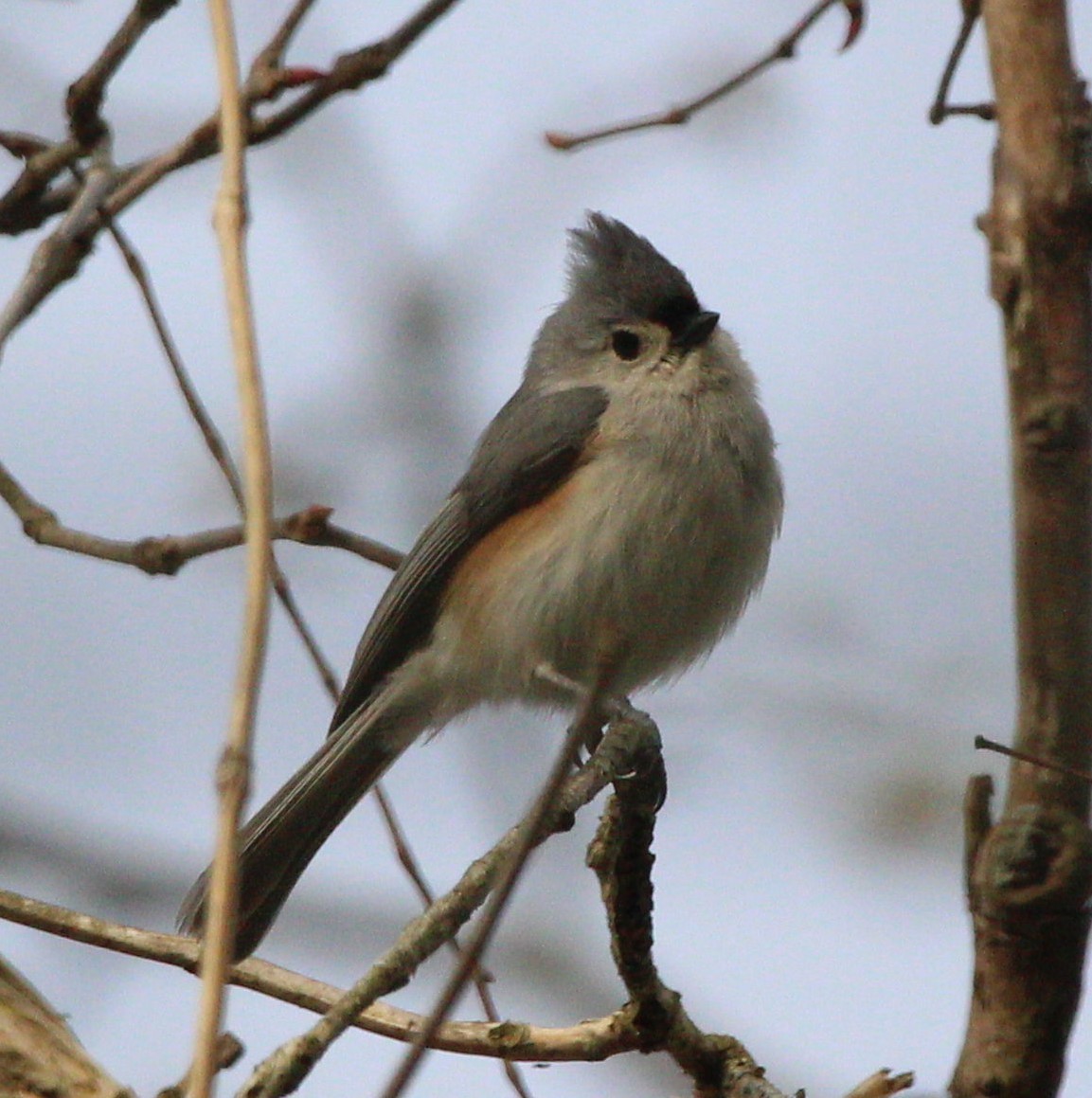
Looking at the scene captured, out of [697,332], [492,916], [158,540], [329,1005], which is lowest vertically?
[492,916]

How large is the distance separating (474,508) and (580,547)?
323mm

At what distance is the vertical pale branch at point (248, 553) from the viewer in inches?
41.1

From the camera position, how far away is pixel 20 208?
7.79 ft

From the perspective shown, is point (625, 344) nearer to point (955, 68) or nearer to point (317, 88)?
point (317, 88)

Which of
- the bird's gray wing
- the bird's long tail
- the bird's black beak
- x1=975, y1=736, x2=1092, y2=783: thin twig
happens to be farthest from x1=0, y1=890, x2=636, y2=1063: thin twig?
the bird's black beak

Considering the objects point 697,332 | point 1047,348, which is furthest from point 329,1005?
point 697,332

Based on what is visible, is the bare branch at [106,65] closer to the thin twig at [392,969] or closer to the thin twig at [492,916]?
the thin twig at [392,969]

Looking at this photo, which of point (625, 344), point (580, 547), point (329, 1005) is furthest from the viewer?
point (625, 344)

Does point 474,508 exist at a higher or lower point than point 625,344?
lower

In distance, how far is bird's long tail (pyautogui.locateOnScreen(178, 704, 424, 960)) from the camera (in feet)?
9.71

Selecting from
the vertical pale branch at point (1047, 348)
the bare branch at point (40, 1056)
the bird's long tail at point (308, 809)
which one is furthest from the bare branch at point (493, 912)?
the bird's long tail at point (308, 809)

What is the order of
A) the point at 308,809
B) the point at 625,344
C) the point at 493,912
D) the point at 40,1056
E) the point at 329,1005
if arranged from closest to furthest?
the point at 493,912 < the point at 40,1056 < the point at 329,1005 < the point at 308,809 < the point at 625,344

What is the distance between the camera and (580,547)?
290 cm

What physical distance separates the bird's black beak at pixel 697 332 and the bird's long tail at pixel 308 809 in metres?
0.97
